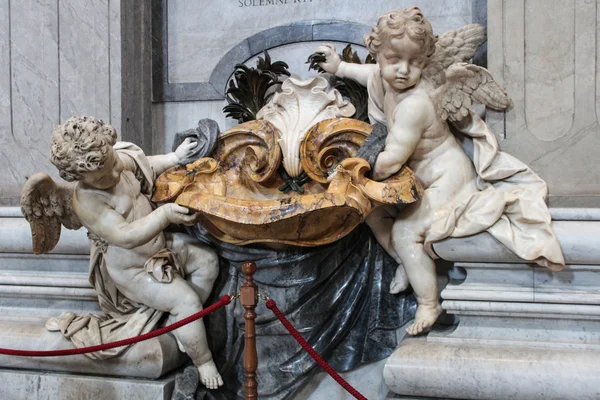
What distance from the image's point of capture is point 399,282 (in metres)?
3.33

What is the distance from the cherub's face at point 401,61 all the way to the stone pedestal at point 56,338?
158cm

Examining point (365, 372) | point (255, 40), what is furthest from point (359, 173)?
point (255, 40)

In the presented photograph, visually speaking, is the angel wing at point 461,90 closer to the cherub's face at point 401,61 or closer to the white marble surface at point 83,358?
the cherub's face at point 401,61

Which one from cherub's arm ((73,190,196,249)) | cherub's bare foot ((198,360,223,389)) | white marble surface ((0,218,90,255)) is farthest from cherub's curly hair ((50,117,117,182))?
cherub's bare foot ((198,360,223,389))

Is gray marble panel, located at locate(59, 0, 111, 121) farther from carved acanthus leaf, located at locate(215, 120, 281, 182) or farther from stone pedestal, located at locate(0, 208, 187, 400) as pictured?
carved acanthus leaf, located at locate(215, 120, 281, 182)

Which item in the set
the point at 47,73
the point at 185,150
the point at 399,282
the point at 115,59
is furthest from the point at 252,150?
the point at 47,73

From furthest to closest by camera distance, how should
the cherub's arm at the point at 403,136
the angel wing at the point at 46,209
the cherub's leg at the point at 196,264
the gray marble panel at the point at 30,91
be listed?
the gray marble panel at the point at 30,91 → the cherub's leg at the point at 196,264 → the angel wing at the point at 46,209 → the cherub's arm at the point at 403,136

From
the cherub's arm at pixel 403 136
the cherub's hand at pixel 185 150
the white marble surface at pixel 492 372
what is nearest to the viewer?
the white marble surface at pixel 492 372

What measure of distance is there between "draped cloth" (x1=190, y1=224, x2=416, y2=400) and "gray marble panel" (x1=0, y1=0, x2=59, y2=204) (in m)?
1.36

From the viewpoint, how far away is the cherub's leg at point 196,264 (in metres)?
3.46

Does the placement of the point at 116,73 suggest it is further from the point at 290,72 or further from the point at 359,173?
the point at 359,173

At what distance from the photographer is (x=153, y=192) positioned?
3.49 meters

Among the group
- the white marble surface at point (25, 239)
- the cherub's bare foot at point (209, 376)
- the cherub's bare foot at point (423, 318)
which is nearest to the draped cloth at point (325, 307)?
the cherub's bare foot at point (209, 376)

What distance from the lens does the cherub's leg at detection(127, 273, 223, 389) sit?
3.30m
